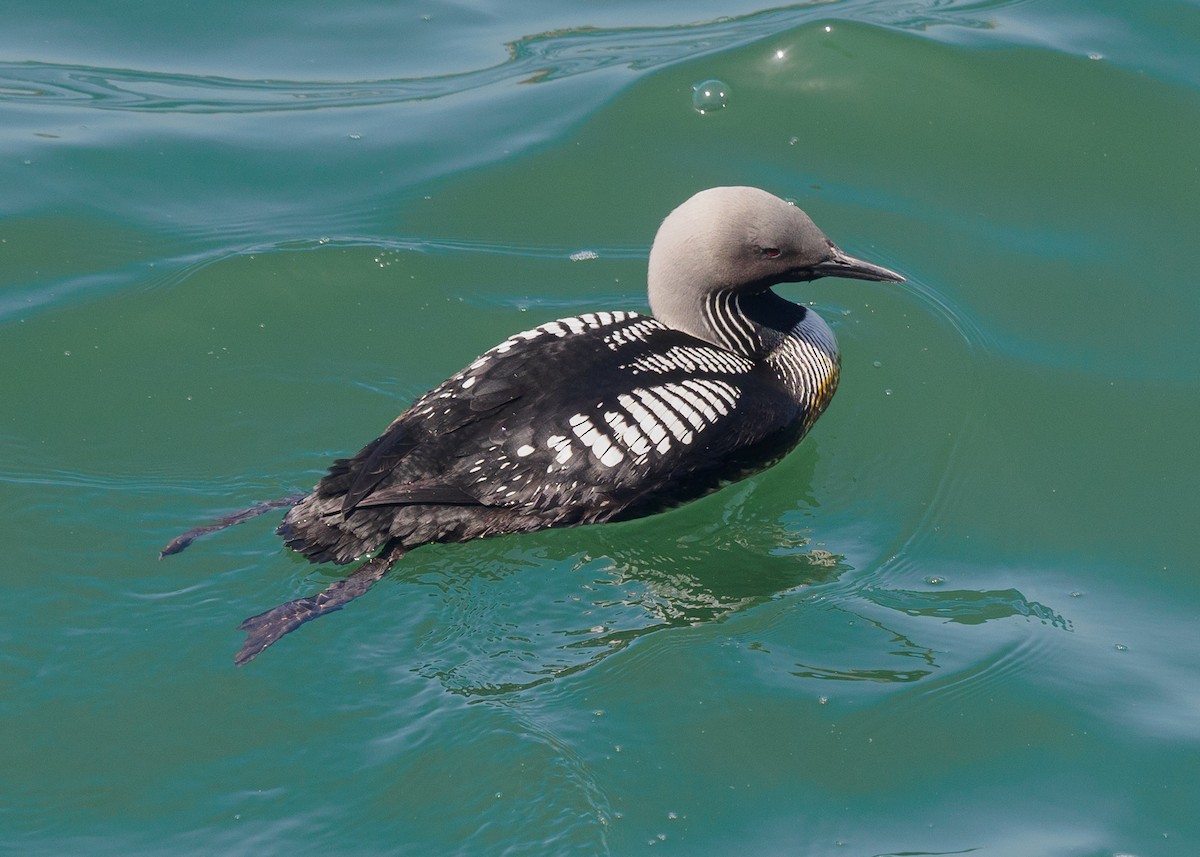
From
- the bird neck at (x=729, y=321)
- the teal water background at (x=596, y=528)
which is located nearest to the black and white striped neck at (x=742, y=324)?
the bird neck at (x=729, y=321)

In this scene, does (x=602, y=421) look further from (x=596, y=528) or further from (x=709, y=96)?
(x=709, y=96)

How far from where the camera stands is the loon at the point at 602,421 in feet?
14.0

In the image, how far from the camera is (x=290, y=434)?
489 cm

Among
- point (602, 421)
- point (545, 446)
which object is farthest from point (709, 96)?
point (545, 446)

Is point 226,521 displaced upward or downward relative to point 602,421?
downward

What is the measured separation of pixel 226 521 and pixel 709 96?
343 centimetres

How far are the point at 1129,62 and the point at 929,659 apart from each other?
3957 mm

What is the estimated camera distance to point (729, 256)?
191 inches

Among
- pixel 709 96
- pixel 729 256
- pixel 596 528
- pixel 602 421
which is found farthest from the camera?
pixel 709 96

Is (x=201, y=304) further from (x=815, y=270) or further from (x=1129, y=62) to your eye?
(x=1129, y=62)

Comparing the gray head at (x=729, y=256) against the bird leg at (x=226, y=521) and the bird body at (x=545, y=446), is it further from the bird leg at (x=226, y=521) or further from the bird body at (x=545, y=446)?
the bird leg at (x=226, y=521)

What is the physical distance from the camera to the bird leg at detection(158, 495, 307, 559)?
430 centimetres

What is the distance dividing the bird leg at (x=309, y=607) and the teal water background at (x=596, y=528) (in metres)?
0.07

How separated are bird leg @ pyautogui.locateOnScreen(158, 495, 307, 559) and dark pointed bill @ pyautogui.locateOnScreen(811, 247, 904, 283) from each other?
194 centimetres
